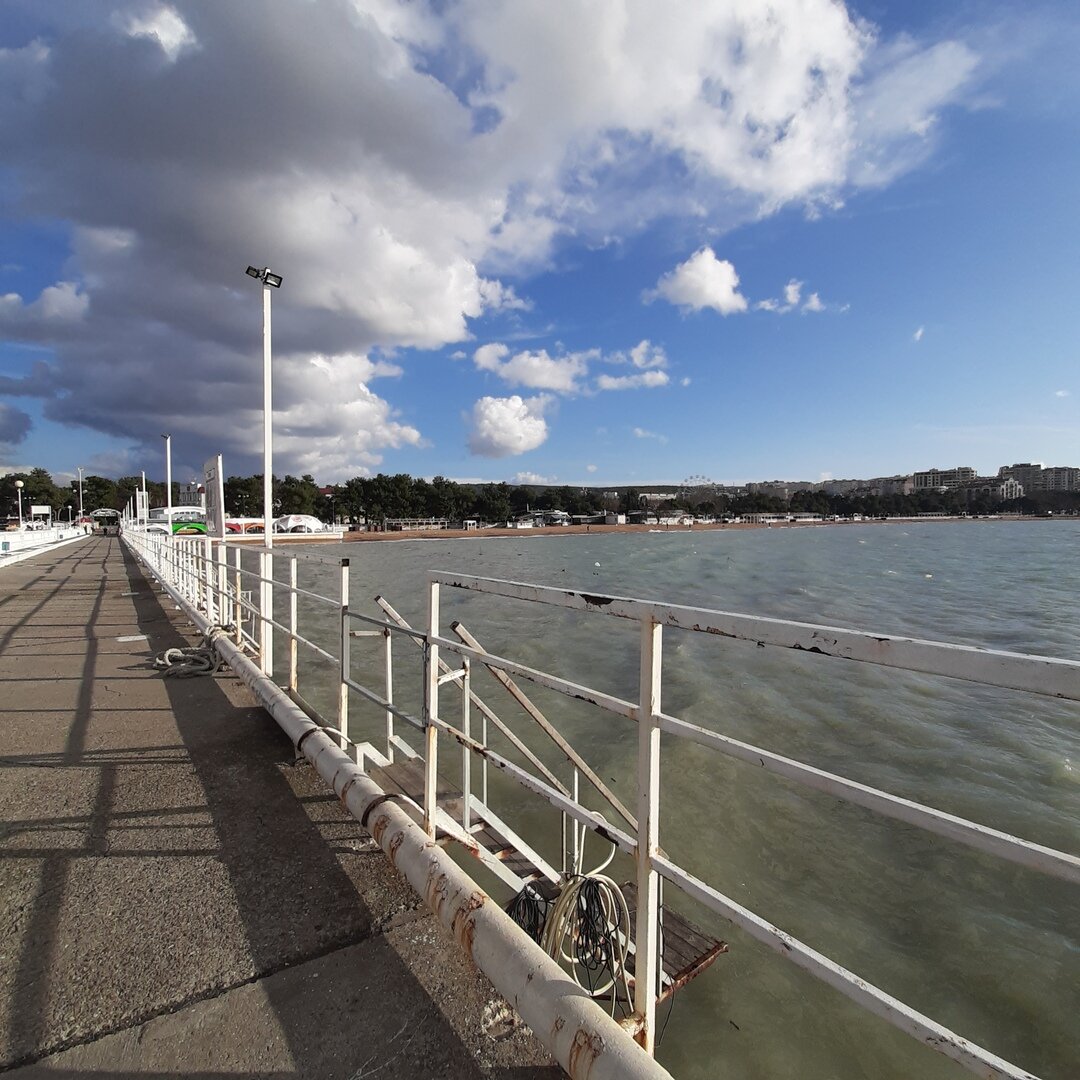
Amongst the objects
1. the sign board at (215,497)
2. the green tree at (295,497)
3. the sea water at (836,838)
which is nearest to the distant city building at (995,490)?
the green tree at (295,497)

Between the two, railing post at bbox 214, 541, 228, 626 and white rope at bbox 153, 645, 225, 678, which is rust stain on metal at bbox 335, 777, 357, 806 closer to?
white rope at bbox 153, 645, 225, 678

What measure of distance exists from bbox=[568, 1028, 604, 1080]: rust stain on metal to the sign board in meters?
6.33

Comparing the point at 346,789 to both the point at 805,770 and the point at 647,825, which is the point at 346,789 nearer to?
the point at 647,825

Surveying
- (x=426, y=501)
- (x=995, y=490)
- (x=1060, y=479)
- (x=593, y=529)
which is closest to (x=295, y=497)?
(x=426, y=501)

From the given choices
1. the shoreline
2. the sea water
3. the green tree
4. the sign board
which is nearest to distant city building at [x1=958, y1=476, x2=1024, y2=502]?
the shoreline

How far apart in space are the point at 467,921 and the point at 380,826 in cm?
74

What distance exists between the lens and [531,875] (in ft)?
10.8

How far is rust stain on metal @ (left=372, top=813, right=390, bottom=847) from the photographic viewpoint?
8.27 feet

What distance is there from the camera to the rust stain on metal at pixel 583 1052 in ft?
4.77

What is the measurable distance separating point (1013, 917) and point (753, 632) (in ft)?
16.8

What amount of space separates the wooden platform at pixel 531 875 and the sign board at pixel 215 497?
4.40 metres

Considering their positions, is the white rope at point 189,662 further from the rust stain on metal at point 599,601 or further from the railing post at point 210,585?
the rust stain on metal at point 599,601

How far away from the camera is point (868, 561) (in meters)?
45.6

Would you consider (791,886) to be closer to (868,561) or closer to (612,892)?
(612,892)
